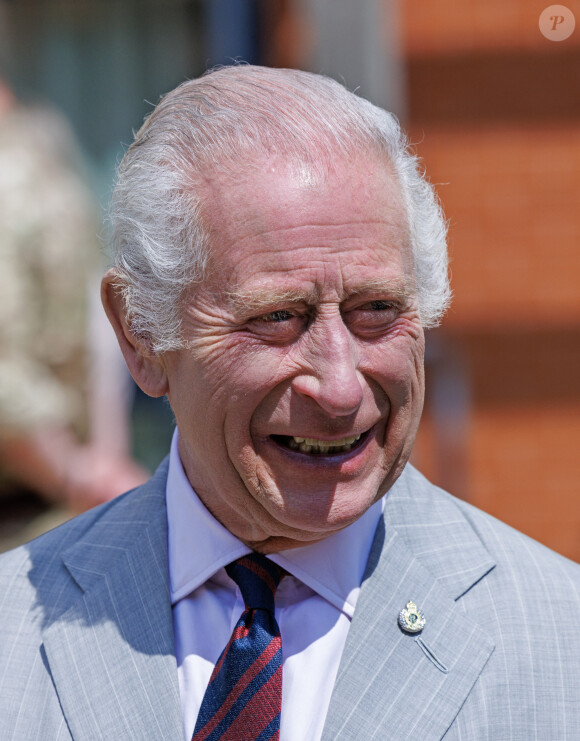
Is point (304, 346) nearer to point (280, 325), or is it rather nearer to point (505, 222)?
point (280, 325)

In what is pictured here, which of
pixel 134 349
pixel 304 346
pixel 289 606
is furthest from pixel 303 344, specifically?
pixel 289 606

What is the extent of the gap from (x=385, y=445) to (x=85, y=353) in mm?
1937

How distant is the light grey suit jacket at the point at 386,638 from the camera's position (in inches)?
74.2

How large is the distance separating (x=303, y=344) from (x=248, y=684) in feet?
2.08

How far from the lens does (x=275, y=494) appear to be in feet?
6.14

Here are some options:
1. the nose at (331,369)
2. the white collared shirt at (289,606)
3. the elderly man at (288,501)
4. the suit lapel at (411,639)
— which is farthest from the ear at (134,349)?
the suit lapel at (411,639)

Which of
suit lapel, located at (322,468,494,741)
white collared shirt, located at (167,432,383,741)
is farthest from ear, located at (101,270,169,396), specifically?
suit lapel, located at (322,468,494,741)

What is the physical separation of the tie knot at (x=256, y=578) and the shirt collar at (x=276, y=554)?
2 cm

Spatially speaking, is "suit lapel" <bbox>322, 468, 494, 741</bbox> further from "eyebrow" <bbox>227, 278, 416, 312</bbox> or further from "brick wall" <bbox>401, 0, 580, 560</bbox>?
"brick wall" <bbox>401, 0, 580, 560</bbox>

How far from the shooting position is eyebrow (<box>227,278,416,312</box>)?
181 centimetres

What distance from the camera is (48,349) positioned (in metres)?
3.48

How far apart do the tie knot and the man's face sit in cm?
8

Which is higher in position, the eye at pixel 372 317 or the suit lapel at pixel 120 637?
the eye at pixel 372 317

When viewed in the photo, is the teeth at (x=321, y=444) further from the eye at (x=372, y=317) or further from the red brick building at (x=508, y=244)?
the red brick building at (x=508, y=244)
